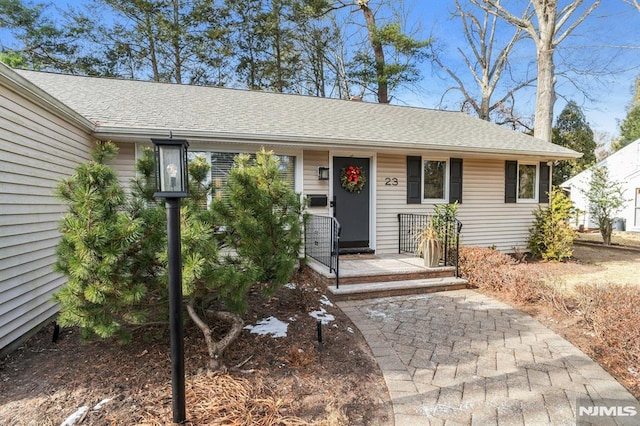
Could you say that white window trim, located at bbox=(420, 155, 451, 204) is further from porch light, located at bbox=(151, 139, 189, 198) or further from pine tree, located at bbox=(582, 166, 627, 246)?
pine tree, located at bbox=(582, 166, 627, 246)

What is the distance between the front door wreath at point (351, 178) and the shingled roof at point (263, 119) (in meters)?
0.63

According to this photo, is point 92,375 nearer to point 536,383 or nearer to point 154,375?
point 154,375

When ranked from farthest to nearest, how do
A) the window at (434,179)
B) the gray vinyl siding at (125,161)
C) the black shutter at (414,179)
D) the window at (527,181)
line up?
the window at (527,181)
the window at (434,179)
the black shutter at (414,179)
the gray vinyl siding at (125,161)

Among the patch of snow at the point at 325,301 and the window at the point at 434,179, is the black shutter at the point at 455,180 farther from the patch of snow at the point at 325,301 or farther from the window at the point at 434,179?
the patch of snow at the point at 325,301

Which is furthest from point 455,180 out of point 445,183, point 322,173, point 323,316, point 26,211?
point 26,211

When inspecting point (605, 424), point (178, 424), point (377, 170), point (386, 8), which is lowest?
point (605, 424)

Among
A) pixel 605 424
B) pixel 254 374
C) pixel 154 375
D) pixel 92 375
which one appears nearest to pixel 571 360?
pixel 605 424

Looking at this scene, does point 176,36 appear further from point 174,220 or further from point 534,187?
point 174,220

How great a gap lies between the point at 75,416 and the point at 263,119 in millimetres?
5568

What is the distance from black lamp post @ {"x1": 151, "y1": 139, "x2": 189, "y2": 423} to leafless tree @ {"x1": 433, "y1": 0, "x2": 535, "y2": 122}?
59.4ft

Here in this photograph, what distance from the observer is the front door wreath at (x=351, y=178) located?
22.2 ft

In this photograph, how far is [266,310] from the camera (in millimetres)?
3986

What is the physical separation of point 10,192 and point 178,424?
109 inches

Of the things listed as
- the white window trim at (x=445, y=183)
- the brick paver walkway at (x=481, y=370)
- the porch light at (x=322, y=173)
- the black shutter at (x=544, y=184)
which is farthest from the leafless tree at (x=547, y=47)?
the brick paver walkway at (x=481, y=370)
